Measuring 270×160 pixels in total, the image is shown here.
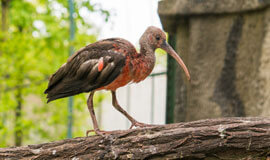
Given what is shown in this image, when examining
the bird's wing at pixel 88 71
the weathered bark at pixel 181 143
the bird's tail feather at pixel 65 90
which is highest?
the bird's wing at pixel 88 71

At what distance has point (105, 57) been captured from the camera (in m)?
3.39

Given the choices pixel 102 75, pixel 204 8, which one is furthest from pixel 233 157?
pixel 204 8

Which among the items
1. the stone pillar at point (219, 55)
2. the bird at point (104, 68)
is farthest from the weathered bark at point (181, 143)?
the stone pillar at point (219, 55)

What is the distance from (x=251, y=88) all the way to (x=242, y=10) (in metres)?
1.02

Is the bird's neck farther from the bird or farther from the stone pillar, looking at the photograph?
the stone pillar

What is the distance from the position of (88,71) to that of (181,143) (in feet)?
3.36

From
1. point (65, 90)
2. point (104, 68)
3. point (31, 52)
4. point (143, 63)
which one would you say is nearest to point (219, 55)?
point (143, 63)

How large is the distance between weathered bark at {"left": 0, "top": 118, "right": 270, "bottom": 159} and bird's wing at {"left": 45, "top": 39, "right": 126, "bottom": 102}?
466mm

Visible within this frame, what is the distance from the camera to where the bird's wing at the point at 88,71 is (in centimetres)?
335

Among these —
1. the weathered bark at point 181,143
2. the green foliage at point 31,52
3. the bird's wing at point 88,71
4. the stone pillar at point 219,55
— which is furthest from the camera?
the green foliage at point 31,52

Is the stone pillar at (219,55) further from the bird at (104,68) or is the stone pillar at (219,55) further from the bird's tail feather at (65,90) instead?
the bird's tail feather at (65,90)

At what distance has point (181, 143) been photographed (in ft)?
10.1

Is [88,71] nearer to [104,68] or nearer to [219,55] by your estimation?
[104,68]

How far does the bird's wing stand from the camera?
11.0 ft
